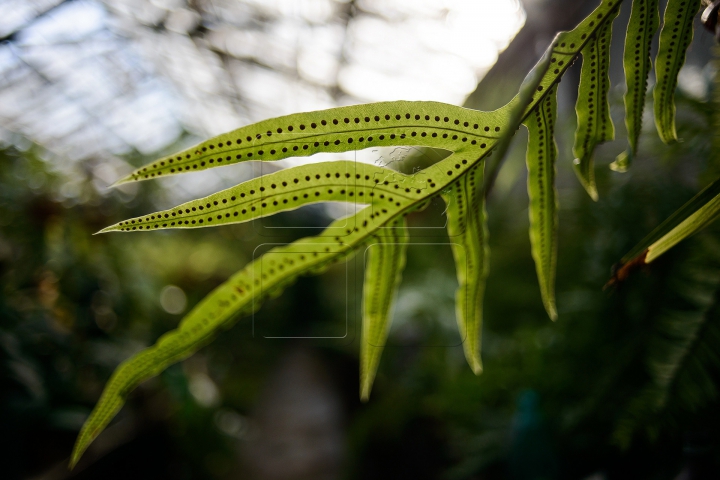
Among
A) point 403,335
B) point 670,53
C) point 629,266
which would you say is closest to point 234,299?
point 629,266

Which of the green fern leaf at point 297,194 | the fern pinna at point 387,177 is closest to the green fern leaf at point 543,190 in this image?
the fern pinna at point 387,177

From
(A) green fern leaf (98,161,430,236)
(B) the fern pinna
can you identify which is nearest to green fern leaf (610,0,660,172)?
(B) the fern pinna

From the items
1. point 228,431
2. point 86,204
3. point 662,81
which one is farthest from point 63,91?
point 662,81

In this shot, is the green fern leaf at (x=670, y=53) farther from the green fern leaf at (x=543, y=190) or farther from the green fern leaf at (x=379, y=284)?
the green fern leaf at (x=379, y=284)

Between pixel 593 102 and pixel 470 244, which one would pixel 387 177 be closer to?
pixel 470 244

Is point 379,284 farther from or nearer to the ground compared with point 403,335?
farther from the ground

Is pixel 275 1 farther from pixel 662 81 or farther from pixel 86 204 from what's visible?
pixel 662 81

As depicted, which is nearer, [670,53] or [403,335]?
[670,53]

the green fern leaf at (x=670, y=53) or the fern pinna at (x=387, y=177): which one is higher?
the green fern leaf at (x=670, y=53)
